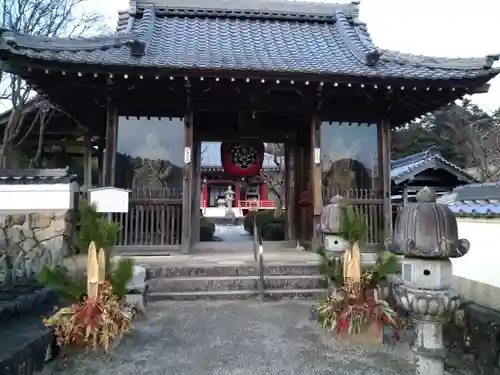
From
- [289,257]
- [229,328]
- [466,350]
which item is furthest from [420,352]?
[289,257]

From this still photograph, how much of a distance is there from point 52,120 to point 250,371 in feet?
40.5

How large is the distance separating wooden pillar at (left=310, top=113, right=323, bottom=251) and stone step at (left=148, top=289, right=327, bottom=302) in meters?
1.94

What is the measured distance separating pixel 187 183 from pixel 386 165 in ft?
13.3

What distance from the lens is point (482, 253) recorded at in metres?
3.94

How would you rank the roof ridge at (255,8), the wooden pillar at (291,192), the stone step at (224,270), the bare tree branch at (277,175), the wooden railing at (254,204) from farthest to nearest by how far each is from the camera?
the wooden railing at (254,204), the bare tree branch at (277,175), the roof ridge at (255,8), the wooden pillar at (291,192), the stone step at (224,270)

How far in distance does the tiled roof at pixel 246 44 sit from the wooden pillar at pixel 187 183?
127cm

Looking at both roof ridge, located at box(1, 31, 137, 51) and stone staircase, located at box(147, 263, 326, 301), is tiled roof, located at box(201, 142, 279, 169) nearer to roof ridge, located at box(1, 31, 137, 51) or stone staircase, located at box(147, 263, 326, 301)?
roof ridge, located at box(1, 31, 137, 51)

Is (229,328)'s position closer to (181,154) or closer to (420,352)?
(420,352)

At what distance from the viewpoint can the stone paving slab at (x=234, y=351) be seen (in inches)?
137

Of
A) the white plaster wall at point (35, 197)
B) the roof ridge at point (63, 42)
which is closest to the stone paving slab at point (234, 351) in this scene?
the white plaster wall at point (35, 197)

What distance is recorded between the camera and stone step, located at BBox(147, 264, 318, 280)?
6.15 m

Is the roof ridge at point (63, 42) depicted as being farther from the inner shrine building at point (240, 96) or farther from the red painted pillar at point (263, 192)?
the red painted pillar at point (263, 192)

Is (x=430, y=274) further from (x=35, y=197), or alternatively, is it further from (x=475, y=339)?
(x=35, y=197)

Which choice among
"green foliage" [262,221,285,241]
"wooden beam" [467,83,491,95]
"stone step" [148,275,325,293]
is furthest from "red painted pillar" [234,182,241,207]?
"stone step" [148,275,325,293]
